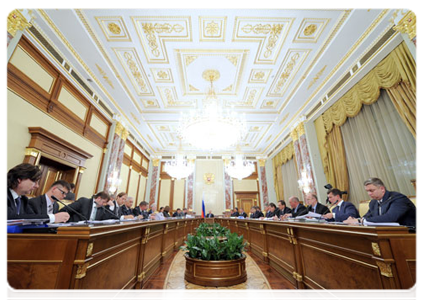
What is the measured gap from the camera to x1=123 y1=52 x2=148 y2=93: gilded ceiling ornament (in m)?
5.19

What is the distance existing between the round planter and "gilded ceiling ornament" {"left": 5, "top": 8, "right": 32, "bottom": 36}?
4765 mm

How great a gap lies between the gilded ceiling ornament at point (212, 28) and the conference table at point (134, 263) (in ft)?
14.6

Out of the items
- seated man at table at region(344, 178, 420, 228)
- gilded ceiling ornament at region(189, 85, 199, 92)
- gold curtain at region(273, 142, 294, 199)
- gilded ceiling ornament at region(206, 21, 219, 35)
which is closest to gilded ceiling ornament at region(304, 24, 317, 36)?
gilded ceiling ornament at region(206, 21, 219, 35)

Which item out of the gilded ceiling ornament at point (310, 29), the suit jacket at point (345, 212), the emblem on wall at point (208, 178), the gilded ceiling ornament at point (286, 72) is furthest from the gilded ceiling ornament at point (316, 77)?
the emblem on wall at point (208, 178)

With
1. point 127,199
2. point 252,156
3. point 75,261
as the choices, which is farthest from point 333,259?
point 252,156

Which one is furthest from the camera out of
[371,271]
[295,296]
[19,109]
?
[19,109]

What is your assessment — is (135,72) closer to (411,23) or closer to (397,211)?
(411,23)

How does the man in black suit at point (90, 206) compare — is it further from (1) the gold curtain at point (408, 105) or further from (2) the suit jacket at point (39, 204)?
(1) the gold curtain at point (408, 105)

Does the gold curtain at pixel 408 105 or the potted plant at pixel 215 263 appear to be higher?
the gold curtain at pixel 408 105

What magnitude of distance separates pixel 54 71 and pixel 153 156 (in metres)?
7.81

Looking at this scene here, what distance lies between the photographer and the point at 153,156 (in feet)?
39.7

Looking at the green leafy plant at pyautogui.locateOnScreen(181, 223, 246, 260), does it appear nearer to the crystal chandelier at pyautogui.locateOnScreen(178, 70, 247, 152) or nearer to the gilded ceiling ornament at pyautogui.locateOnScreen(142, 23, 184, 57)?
the crystal chandelier at pyautogui.locateOnScreen(178, 70, 247, 152)

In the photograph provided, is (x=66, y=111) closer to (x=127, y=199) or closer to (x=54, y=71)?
(x=54, y=71)

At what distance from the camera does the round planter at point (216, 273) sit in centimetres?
249
